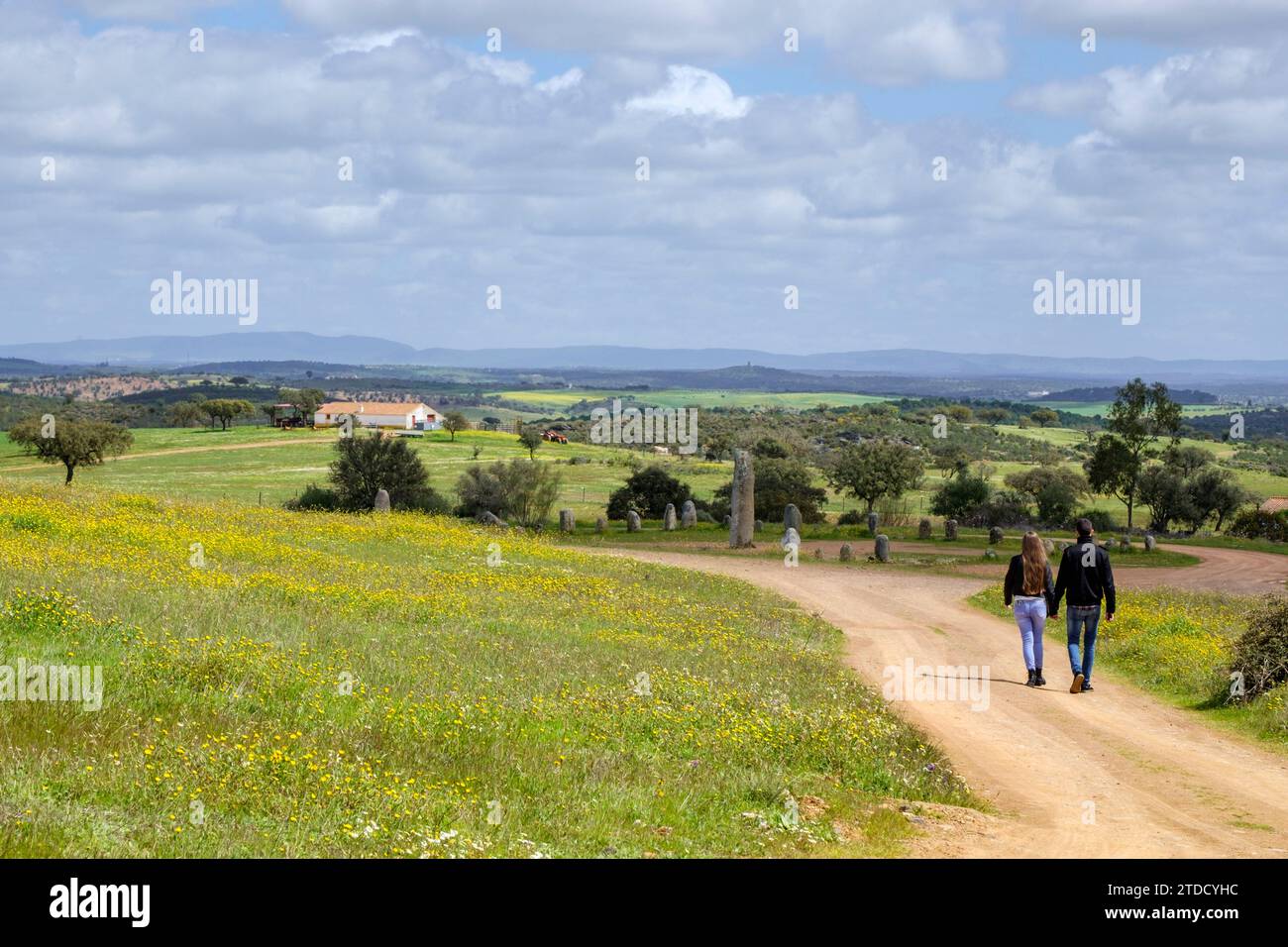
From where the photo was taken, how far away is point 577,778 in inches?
404

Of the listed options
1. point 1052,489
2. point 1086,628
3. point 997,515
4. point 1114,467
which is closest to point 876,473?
point 997,515

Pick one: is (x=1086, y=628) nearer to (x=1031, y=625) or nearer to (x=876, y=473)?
(x=1031, y=625)

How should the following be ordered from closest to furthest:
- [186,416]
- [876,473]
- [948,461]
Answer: [876,473]
[948,461]
[186,416]

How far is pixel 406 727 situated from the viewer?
10.9 meters

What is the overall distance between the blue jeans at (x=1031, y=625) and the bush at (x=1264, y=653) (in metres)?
2.50

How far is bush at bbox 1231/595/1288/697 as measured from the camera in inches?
666

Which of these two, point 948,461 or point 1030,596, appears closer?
point 1030,596

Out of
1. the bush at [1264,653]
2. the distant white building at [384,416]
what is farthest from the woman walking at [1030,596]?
the distant white building at [384,416]

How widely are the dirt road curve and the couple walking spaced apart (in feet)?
1.71

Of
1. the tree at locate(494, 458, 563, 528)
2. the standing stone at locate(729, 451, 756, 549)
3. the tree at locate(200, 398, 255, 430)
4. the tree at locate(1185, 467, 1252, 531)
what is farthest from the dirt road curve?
the tree at locate(200, 398, 255, 430)

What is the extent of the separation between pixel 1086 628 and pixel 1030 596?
0.85m
